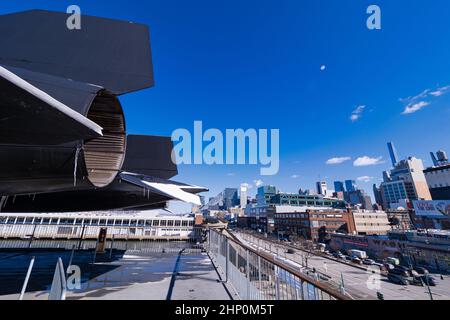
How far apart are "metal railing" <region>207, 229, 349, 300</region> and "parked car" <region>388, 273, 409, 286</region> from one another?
1761 inches

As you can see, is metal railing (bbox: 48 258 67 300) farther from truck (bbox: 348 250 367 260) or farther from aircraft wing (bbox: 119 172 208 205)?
truck (bbox: 348 250 367 260)

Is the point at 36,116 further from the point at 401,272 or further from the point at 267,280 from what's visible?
the point at 401,272

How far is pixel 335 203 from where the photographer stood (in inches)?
4400

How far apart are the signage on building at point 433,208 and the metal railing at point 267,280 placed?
77624 mm

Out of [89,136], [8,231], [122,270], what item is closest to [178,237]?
[8,231]

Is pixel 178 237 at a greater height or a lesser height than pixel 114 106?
lesser

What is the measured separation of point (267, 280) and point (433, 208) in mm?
79904

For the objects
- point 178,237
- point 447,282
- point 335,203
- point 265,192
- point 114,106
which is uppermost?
point 265,192

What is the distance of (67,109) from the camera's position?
8.13 ft

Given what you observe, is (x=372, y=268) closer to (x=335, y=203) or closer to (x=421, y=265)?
(x=421, y=265)

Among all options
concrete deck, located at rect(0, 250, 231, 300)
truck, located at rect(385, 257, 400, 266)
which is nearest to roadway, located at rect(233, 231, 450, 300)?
truck, located at rect(385, 257, 400, 266)

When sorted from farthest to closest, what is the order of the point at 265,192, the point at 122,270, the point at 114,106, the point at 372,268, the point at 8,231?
the point at 265,192
the point at 372,268
the point at 8,231
the point at 122,270
the point at 114,106

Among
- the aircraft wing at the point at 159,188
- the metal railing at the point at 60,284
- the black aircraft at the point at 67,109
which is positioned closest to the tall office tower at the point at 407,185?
the aircraft wing at the point at 159,188
